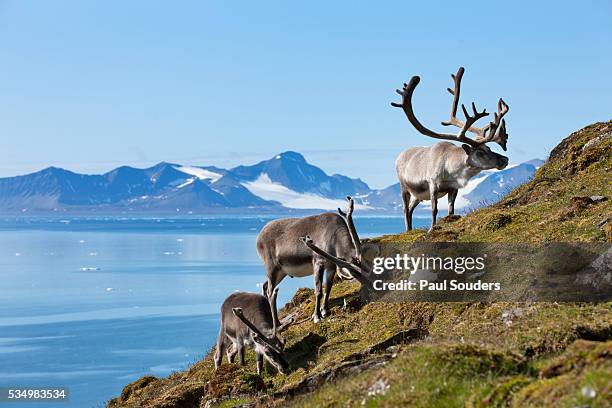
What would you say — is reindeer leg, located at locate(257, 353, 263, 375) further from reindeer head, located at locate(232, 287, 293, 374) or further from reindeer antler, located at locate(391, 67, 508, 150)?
reindeer antler, located at locate(391, 67, 508, 150)

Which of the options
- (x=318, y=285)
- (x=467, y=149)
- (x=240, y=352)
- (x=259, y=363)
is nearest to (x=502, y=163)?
(x=467, y=149)

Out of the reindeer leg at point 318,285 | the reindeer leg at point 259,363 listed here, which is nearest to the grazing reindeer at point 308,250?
the reindeer leg at point 318,285

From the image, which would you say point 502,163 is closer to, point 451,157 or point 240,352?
point 451,157

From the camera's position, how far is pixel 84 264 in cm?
16925

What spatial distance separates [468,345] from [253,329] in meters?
8.54

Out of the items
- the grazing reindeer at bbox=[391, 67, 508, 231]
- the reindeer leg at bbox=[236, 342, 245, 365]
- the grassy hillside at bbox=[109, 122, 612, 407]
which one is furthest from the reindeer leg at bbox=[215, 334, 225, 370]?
the grazing reindeer at bbox=[391, 67, 508, 231]

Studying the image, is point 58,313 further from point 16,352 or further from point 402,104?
point 402,104

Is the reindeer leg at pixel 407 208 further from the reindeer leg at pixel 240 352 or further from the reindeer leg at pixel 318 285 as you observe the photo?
the reindeer leg at pixel 240 352

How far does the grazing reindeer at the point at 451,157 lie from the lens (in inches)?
950

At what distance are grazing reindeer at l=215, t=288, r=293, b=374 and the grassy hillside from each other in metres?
0.46

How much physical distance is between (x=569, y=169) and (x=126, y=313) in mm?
77767

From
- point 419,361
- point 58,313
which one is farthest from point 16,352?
point 419,361

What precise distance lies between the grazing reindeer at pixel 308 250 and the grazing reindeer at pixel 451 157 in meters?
4.01

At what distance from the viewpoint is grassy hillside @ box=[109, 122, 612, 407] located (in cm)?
959
